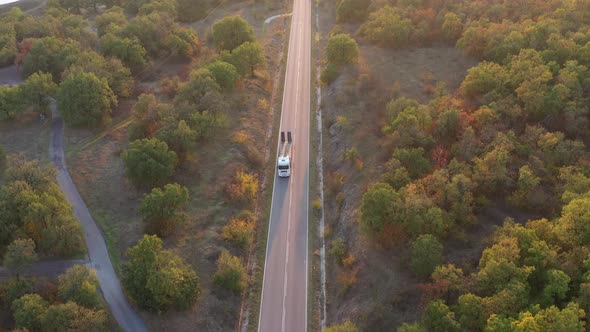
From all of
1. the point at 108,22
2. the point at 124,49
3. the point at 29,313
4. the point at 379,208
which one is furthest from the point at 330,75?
the point at 29,313

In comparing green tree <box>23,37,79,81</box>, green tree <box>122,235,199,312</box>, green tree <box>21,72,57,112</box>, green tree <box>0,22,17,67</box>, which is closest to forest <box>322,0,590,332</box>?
green tree <box>122,235,199,312</box>

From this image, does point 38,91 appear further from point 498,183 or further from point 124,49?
point 498,183

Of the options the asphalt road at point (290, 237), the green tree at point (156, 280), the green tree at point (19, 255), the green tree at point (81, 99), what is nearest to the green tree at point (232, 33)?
the asphalt road at point (290, 237)

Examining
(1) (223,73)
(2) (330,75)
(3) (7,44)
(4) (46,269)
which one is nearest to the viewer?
(4) (46,269)

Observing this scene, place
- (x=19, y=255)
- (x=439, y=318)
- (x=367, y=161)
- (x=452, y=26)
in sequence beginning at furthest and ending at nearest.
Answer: (x=452, y=26)
(x=367, y=161)
(x=19, y=255)
(x=439, y=318)

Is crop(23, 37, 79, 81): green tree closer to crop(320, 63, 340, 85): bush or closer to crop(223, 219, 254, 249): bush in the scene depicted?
crop(320, 63, 340, 85): bush

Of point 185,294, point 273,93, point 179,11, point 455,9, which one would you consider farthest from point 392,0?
point 185,294
